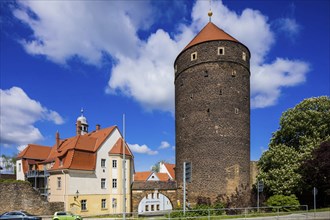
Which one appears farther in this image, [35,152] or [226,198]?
[35,152]

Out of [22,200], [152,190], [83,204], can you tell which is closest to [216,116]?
[152,190]

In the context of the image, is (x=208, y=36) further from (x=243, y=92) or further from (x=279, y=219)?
(x=279, y=219)

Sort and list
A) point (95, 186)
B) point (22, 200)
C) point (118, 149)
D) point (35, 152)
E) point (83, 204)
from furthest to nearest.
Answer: point (35, 152)
point (118, 149)
point (95, 186)
point (83, 204)
point (22, 200)

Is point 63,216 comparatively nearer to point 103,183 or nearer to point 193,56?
point 103,183

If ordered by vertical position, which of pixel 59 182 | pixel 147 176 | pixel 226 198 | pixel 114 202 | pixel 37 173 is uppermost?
pixel 37 173

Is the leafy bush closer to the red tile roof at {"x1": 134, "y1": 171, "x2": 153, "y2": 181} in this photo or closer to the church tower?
the church tower

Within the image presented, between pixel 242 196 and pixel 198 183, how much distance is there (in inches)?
177

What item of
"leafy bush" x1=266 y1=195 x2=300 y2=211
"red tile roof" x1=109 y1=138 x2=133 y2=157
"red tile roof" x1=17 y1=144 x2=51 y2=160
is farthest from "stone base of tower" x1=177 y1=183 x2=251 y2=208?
"red tile roof" x1=17 y1=144 x2=51 y2=160

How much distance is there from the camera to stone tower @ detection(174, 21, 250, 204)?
2864cm

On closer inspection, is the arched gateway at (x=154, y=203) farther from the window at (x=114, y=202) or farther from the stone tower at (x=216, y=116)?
the stone tower at (x=216, y=116)

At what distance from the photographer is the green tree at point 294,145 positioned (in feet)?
89.2

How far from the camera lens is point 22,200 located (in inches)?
1099

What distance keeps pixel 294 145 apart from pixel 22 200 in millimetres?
28045

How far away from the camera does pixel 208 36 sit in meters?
31.0
